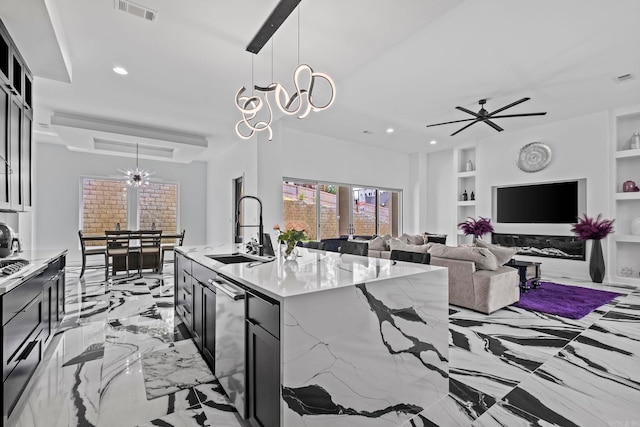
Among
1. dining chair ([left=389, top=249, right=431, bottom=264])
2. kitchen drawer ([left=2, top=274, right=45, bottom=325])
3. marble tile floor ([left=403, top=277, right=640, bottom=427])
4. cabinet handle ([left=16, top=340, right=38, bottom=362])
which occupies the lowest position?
marble tile floor ([left=403, top=277, right=640, bottom=427])

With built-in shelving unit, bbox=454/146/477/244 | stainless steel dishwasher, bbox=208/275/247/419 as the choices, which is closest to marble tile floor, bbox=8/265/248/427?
stainless steel dishwasher, bbox=208/275/247/419

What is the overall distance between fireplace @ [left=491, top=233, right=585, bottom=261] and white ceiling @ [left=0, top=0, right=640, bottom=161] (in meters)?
2.41

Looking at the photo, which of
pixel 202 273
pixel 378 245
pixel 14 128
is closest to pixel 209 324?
pixel 202 273

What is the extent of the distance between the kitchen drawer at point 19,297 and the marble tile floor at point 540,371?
2213mm

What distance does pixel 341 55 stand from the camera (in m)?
3.17

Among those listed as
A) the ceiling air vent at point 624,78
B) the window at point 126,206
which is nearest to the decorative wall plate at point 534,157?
the ceiling air vent at point 624,78

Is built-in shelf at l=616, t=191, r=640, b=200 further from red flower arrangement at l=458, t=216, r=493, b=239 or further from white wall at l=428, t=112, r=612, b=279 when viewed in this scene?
red flower arrangement at l=458, t=216, r=493, b=239

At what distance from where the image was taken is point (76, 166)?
7.21 metres

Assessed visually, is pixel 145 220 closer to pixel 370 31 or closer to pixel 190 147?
pixel 190 147

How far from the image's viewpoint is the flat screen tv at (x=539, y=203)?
601 centimetres

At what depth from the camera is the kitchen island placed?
1322 mm

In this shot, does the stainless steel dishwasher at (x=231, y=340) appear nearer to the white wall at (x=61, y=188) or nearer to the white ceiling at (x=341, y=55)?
the white ceiling at (x=341, y=55)

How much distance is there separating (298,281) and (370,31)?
2.36 m

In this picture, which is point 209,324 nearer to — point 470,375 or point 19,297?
point 19,297
